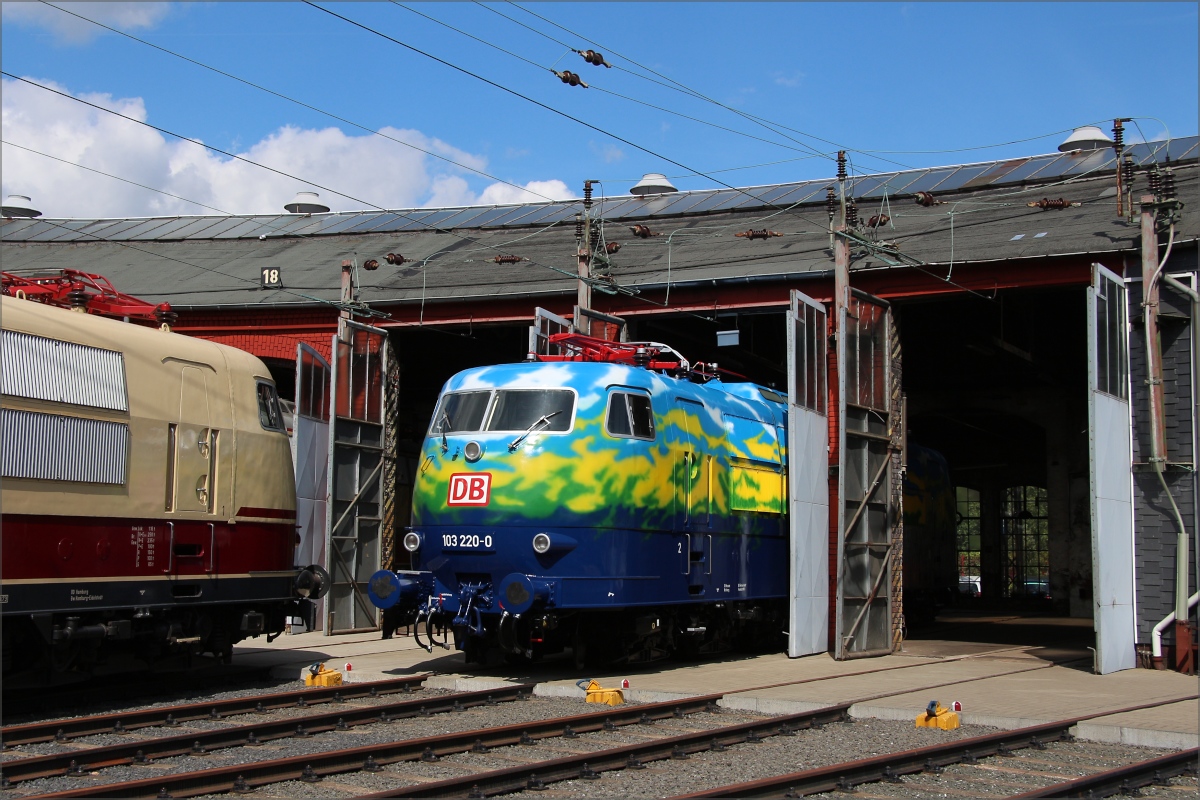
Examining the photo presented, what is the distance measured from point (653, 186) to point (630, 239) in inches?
382

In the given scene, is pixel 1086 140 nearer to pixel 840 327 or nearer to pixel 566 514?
pixel 840 327

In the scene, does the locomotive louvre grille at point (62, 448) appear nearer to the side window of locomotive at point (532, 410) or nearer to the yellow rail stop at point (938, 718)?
the side window of locomotive at point (532, 410)

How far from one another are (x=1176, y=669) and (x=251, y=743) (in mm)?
12573

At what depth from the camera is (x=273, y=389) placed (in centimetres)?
1554

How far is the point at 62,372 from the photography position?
12023 millimetres

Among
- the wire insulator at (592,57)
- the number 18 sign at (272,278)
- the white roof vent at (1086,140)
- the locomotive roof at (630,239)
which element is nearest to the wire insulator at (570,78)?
the wire insulator at (592,57)

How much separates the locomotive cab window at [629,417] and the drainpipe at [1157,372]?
737 centimetres

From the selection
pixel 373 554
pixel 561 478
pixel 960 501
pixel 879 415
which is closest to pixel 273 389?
pixel 561 478

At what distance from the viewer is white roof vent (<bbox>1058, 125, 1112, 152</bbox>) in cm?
2967

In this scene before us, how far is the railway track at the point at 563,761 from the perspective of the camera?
8523 millimetres

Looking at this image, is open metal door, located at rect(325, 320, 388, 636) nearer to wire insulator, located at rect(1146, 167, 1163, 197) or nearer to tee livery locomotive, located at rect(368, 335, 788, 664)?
tee livery locomotive, located at rect(368, 335, 788, 664)

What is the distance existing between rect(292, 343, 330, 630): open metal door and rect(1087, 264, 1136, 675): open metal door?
12.6 meters

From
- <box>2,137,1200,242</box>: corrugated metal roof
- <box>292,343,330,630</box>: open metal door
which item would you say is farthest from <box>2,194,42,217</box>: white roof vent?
<box>292,343,330,630</box>: open metal door

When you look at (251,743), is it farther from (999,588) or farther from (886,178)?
(999,588)
